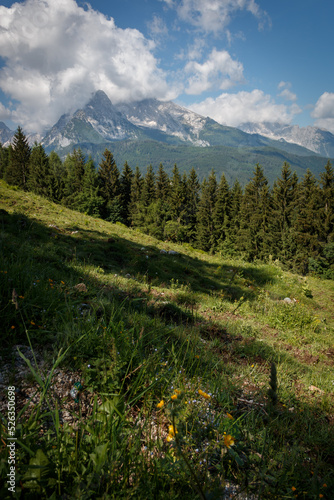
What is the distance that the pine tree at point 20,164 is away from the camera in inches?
2042

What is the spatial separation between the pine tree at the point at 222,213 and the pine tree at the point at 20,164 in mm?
43037

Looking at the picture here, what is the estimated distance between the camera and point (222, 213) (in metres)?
48.3

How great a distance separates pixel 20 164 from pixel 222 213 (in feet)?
153

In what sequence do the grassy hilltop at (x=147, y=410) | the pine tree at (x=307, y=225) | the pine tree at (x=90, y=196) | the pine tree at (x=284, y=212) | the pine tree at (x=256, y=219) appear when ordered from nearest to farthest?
the grassy hilltop at (x=147, y=410)
the pine tree at (x=307, y=225)
the pine tree at (x=284, y=212)
the pine tree at (x=256, y=219)
the pine tree at (x=90, y=196)

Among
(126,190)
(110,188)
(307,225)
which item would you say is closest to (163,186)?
(126,190)

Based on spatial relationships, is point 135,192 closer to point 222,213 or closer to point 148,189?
point 148,189

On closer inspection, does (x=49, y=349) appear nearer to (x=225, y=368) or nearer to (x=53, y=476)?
(x=53, y=476)

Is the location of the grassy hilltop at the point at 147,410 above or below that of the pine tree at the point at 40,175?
below

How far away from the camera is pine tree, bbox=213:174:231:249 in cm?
4741

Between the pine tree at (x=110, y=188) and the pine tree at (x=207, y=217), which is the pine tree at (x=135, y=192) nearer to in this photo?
the pine tree at (x=110, y=188)

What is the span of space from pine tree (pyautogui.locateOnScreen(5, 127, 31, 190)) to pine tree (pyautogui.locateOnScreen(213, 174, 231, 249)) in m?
43.0

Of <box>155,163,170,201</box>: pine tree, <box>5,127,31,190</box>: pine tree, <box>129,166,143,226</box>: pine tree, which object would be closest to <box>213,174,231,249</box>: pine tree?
<box>155,163,170,201</box>: pine tree

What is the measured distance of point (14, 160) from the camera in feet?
172

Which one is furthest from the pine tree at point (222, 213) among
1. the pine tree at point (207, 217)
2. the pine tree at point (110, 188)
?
the pine tree at point (110, 188)
